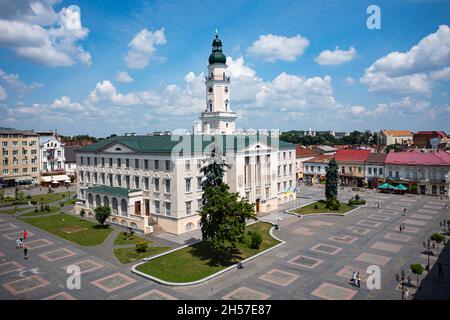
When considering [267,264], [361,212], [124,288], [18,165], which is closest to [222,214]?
[267,264]

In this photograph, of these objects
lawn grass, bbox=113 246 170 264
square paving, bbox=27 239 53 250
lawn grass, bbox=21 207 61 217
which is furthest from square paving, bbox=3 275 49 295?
lawn grass, bbox=21 207 61 217

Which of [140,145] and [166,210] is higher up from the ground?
[140,145]

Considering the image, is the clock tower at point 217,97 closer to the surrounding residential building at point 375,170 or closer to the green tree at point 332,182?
the green tree at point 332,182

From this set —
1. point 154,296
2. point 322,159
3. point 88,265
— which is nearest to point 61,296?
point 88,265

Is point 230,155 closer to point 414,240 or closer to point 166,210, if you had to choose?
point 166,210

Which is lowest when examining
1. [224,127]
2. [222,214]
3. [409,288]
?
[409,288]

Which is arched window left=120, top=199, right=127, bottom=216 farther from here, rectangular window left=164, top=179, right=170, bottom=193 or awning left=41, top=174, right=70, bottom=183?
awning left=41, top=174, right=70, bottom=183
